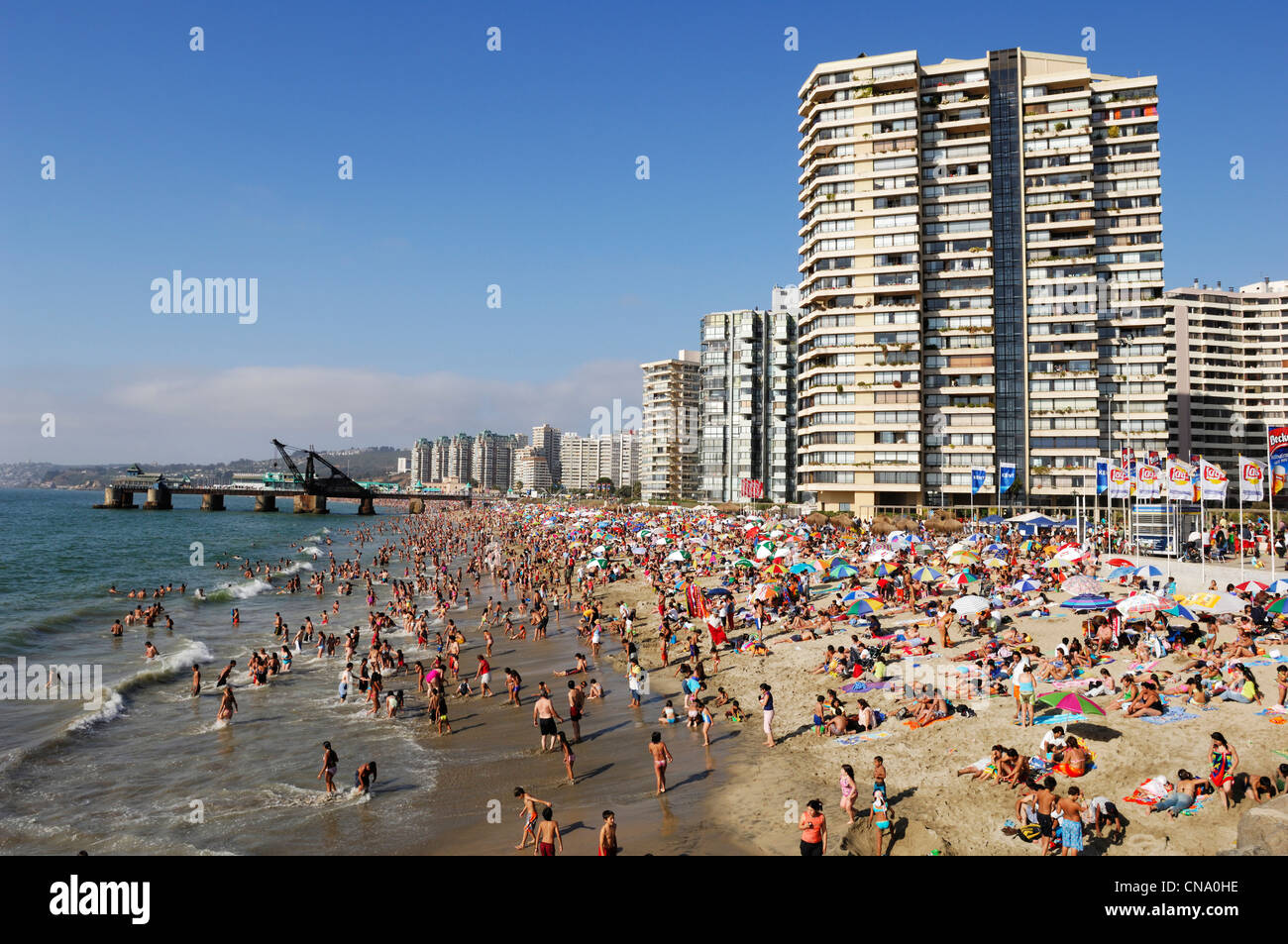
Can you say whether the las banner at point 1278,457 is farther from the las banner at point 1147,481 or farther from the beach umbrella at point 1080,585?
the beach umbrella at point 1080,585

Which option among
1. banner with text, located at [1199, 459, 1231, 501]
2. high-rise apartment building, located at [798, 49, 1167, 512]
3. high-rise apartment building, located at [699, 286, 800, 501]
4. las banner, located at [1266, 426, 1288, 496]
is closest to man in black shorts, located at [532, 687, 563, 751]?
las banner, located at [1266, 426, 1288, 496]

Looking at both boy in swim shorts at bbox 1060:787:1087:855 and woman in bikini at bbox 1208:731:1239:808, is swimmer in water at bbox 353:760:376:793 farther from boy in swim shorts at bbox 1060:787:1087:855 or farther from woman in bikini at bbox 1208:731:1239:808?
woman in bikini at bbox 1208:731:1239:808

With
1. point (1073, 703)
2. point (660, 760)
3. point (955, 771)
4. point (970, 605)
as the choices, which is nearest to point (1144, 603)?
point (970, 605)

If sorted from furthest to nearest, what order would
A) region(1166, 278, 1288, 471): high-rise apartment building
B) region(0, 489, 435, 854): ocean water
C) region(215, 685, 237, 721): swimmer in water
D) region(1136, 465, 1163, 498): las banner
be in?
region(1166, 278, 1288, 471): high-rise apartment building → region(1136, 465, 1163, 498): las banner → region(215, 685, 237, 721): swimmer in water → region(0, 489, 435, 854): ocean water

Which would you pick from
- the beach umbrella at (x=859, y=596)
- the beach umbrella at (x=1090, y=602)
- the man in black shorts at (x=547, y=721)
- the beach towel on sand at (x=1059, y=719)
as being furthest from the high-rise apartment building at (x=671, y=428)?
the beach towel on sand at (x=1059, y=719)

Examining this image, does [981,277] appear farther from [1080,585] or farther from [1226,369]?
[1226,369]

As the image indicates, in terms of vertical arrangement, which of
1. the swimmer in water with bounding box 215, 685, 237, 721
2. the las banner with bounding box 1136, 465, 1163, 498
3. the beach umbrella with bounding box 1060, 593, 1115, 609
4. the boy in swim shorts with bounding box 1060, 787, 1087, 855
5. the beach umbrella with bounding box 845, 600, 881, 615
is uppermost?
the las banner with bounding box 1136, 465, 1163, 498
